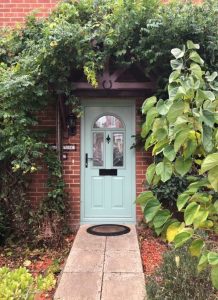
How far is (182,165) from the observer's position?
1.75 meters

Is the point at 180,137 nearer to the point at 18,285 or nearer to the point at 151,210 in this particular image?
the point at 151,210

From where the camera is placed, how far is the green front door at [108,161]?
259 inches

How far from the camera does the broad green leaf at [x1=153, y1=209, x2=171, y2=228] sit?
5.95ft

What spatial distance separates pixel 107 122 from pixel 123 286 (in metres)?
3.36

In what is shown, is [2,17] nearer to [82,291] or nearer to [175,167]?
[82,291]

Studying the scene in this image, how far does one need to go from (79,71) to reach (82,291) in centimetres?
347

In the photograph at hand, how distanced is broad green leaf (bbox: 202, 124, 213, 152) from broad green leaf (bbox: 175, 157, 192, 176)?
130mm

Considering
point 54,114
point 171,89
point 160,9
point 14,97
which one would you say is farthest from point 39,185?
point 171,89

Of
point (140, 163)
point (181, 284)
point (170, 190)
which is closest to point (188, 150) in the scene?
point (181, 284)

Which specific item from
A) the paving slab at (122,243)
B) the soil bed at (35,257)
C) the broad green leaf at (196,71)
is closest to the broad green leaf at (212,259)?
the broad green leaf at (196,71)

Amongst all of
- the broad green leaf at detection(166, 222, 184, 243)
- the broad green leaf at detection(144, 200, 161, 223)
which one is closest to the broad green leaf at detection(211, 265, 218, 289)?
the broad green leaf at detection(166, 222, 184, 243)

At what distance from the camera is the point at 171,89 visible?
183 cm

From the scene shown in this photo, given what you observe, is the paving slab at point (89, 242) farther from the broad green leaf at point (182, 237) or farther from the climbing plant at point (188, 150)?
the broad green leaf at point (182, 237)

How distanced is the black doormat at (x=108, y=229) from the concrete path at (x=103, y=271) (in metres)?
0.18
